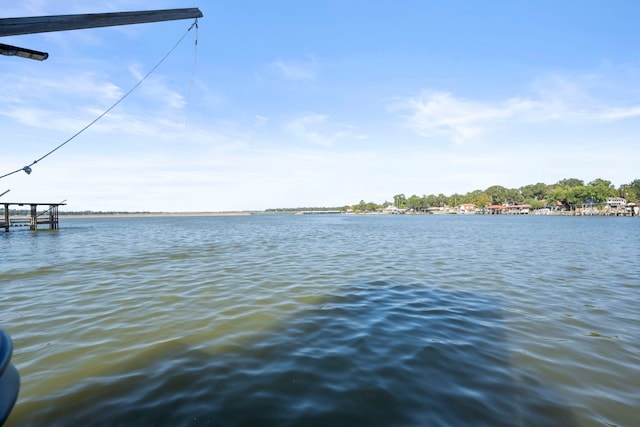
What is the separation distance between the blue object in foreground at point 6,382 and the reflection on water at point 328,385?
194 centimetres

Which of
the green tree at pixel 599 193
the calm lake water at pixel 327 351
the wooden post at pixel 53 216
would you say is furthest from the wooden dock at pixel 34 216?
the green tree at pixel 599 193

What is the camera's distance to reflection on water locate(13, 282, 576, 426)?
145 inches

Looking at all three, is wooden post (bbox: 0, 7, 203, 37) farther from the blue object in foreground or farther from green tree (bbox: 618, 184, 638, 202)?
green tree (bbox: 618, 184, 638, 202)

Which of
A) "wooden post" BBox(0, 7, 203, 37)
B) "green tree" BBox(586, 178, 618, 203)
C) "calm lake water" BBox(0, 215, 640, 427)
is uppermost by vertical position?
"green tree" BBox(586, 178, 618, 203)

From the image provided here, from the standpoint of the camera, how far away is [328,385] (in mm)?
4375

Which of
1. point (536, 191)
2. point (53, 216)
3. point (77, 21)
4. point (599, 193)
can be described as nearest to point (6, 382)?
point (77, 21)

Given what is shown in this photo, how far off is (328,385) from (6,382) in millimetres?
3489

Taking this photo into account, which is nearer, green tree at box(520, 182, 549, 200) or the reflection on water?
the reflection on water

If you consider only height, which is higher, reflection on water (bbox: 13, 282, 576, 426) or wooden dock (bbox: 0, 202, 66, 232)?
wooden dock (bbox: 0, 202, 66, 232)

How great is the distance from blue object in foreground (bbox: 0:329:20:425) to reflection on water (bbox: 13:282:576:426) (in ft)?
6.35

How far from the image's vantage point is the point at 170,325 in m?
6.92

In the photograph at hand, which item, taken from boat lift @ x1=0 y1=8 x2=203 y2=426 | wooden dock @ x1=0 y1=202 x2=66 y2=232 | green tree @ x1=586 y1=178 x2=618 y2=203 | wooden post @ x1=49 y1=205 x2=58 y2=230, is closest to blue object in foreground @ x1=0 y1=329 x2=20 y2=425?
boat lift @ x1=0 y1=8 x2=203 y2=426

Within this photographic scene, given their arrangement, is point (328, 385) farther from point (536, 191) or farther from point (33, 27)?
point (536, 191)

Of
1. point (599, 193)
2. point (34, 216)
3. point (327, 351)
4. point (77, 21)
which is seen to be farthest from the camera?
point (599, 193)
